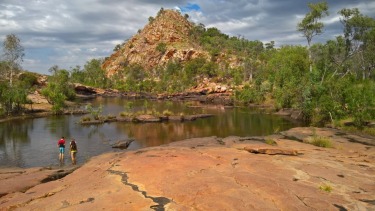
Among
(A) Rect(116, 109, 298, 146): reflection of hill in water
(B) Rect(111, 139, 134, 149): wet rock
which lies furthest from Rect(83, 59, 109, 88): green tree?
(B) Rect(111, 139, 134, 149): wet rock

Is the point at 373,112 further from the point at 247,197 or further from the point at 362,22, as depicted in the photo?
the point at 247,197

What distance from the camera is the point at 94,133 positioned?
41906 millimetres

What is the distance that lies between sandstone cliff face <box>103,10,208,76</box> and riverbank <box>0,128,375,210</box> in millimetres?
141945

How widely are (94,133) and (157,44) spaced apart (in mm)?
143437

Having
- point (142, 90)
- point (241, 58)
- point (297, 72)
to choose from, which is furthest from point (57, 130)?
point (241, 58)

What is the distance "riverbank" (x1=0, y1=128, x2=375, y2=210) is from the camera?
11.5 meters

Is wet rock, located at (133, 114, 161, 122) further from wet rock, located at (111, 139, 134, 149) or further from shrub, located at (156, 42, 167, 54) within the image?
shrub, located at (156, 42, 167, 54)

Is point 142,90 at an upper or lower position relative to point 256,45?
lower

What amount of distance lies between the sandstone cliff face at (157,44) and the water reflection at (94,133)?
361 ft

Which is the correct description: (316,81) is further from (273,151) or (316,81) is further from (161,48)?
(161,48)

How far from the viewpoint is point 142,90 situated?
129875mm

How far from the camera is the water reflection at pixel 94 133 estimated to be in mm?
29959

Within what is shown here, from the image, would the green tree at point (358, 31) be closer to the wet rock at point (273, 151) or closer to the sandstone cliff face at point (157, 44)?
the wet rock at point (273, 151)

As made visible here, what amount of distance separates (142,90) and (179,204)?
120 metres
